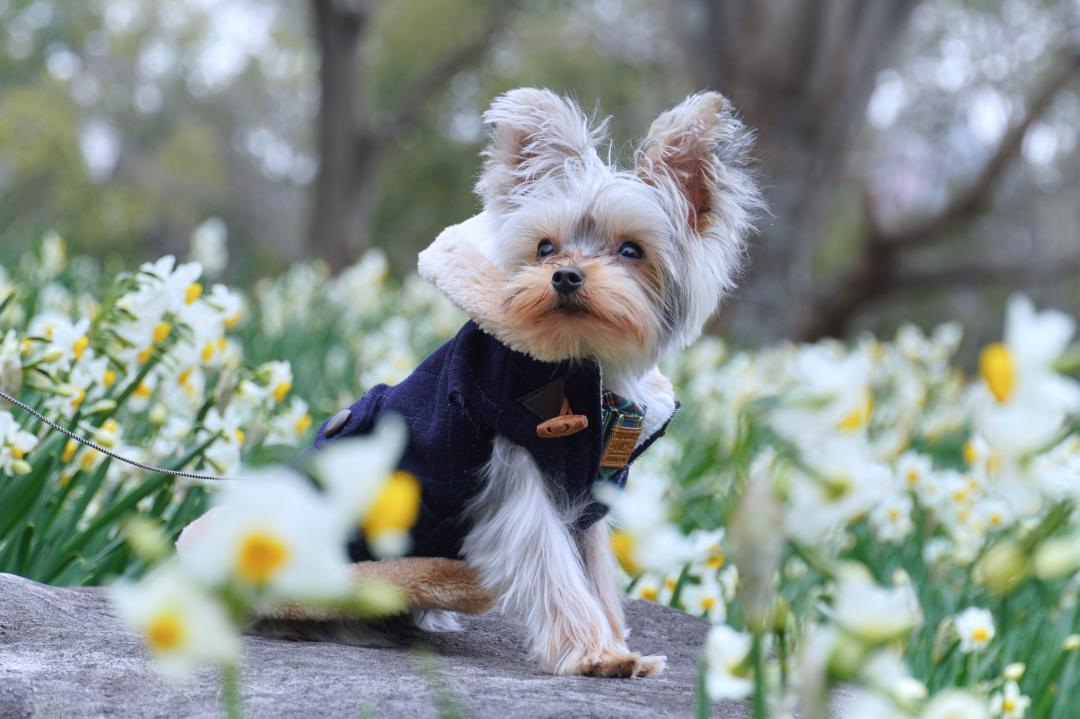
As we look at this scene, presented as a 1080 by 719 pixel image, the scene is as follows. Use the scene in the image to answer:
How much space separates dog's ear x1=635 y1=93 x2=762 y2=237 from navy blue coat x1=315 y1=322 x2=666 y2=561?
1.44ft

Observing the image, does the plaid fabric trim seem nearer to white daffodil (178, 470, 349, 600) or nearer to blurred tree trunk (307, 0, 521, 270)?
white daffodil (178, 470, 349, 600)

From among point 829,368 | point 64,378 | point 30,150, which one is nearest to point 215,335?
point 64,378

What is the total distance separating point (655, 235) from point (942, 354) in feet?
18.6

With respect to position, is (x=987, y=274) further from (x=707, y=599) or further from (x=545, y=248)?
(x=545, y=248)

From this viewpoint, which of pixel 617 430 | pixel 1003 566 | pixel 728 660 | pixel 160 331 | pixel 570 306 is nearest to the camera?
pixel 1003 566

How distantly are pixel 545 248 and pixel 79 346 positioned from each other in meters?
1.12

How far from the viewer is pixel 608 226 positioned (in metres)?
2.67

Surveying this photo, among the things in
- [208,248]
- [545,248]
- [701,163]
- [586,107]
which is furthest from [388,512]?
[586,107]

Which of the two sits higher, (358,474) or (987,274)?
(987,274)

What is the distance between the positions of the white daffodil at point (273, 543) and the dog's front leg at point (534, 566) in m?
1.61

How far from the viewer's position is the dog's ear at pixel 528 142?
2771mm

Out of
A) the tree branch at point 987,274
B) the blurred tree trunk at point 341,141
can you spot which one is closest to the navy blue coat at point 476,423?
the blurred tree trunk at point 341,141

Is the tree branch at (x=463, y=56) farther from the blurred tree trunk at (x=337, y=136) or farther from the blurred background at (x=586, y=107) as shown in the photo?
the blurred tree trunk at (x=337, y=136)

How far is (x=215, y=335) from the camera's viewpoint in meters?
3.07
